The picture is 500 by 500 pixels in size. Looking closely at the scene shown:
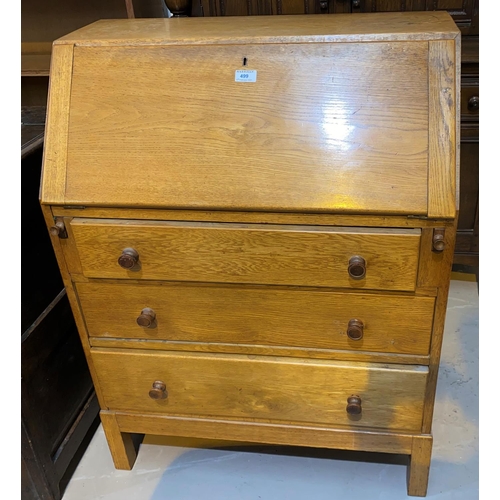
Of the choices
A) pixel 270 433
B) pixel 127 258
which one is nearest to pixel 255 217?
pixel 127 258

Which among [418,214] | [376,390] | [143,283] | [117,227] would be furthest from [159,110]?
[376,390]

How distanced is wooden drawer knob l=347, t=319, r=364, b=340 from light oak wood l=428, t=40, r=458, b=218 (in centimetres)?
33

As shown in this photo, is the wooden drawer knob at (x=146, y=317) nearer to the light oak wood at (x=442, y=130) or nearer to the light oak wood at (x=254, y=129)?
the light oak wood at (x=254, y=129)

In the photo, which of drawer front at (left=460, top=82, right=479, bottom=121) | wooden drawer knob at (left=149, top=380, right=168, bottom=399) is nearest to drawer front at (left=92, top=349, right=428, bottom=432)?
wooden drawer knob at (left=149, top=380, right=168, bottom=399)

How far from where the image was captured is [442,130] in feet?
3.94

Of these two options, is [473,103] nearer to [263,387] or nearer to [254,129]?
[254,129]

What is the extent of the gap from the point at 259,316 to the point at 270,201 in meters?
0.32

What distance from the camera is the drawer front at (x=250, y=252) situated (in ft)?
4.08

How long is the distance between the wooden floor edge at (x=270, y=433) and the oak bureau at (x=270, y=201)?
0.02m

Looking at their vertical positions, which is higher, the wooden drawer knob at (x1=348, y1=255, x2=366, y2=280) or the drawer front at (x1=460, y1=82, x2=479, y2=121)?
the drawer front at (x1=460, y1=82, x2=479, y2=121)

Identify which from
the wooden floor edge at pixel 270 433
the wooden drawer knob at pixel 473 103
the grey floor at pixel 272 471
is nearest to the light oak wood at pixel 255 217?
the wooden floor edge at pixel 270 433

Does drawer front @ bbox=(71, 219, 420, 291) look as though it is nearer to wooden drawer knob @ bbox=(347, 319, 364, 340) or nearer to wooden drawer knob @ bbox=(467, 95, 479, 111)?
wooden drawer knob @ bbox=(347, 319, 364, 340)

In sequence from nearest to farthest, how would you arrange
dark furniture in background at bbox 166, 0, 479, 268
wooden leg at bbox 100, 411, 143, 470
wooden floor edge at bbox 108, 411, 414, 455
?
1. wooden floor edge at bbox 108, 411, 414, 455
2. wooden leg at bbox 100, 411, 143, 470
3. dark furniture in background at bbox 166, 0, 479, 268

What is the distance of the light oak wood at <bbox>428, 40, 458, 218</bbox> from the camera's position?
118 centimetres
